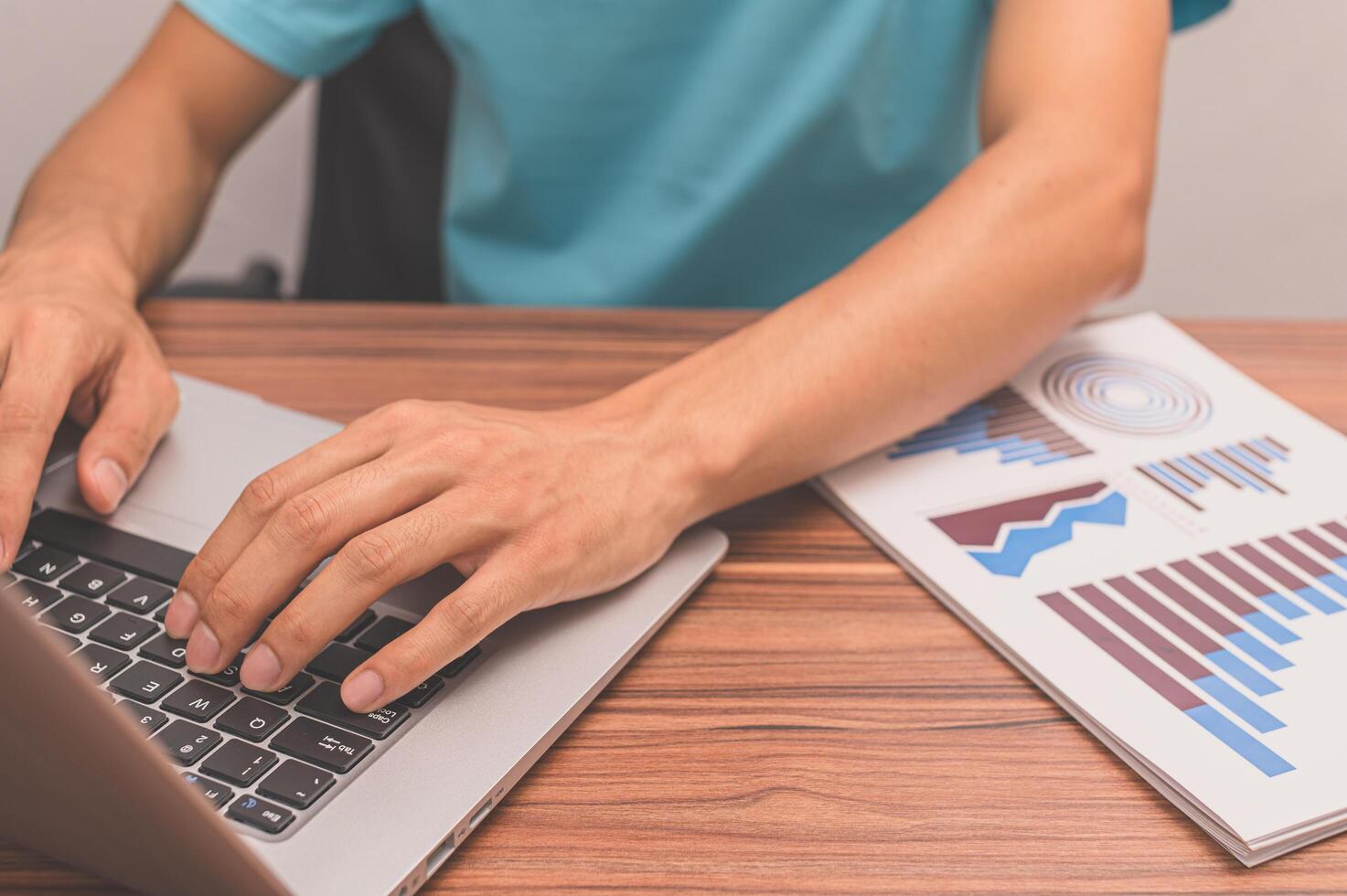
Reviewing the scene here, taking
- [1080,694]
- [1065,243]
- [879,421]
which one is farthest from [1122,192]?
[1080,694]

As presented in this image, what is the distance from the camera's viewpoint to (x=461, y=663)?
0.44 meters

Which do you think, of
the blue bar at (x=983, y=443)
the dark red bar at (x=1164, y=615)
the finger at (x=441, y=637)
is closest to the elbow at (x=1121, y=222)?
the blue bar at (x=983, y=443)

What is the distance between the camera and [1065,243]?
2.08 ft

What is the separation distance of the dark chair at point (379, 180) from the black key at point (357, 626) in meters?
0.62

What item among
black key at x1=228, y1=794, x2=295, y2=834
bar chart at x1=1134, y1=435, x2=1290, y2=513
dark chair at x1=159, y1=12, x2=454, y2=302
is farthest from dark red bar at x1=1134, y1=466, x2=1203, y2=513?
dark chair at x1=159, y1=12, x2=454, y2=302

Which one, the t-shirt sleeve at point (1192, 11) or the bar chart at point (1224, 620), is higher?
the t-shirt sleeve at point (1192, 11)

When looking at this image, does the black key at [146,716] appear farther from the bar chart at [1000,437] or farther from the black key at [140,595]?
the bar chart at [1000,437]

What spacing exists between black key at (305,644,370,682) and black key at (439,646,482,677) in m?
0.03

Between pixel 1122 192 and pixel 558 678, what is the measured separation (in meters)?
0.44

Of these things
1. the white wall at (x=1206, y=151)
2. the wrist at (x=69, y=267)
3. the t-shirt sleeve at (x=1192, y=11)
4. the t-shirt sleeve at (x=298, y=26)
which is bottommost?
Answer: the white wall at (x=1206, y=151)

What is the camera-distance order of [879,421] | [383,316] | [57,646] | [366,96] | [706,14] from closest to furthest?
1. [57,646]
2. [879,421]
3. [383,316]
4. [706,14]
5. [366,96]

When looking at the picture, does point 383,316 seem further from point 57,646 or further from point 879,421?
point 57,646

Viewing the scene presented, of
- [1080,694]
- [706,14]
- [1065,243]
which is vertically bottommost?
[1080,694]

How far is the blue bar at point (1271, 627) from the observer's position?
1.59ft
